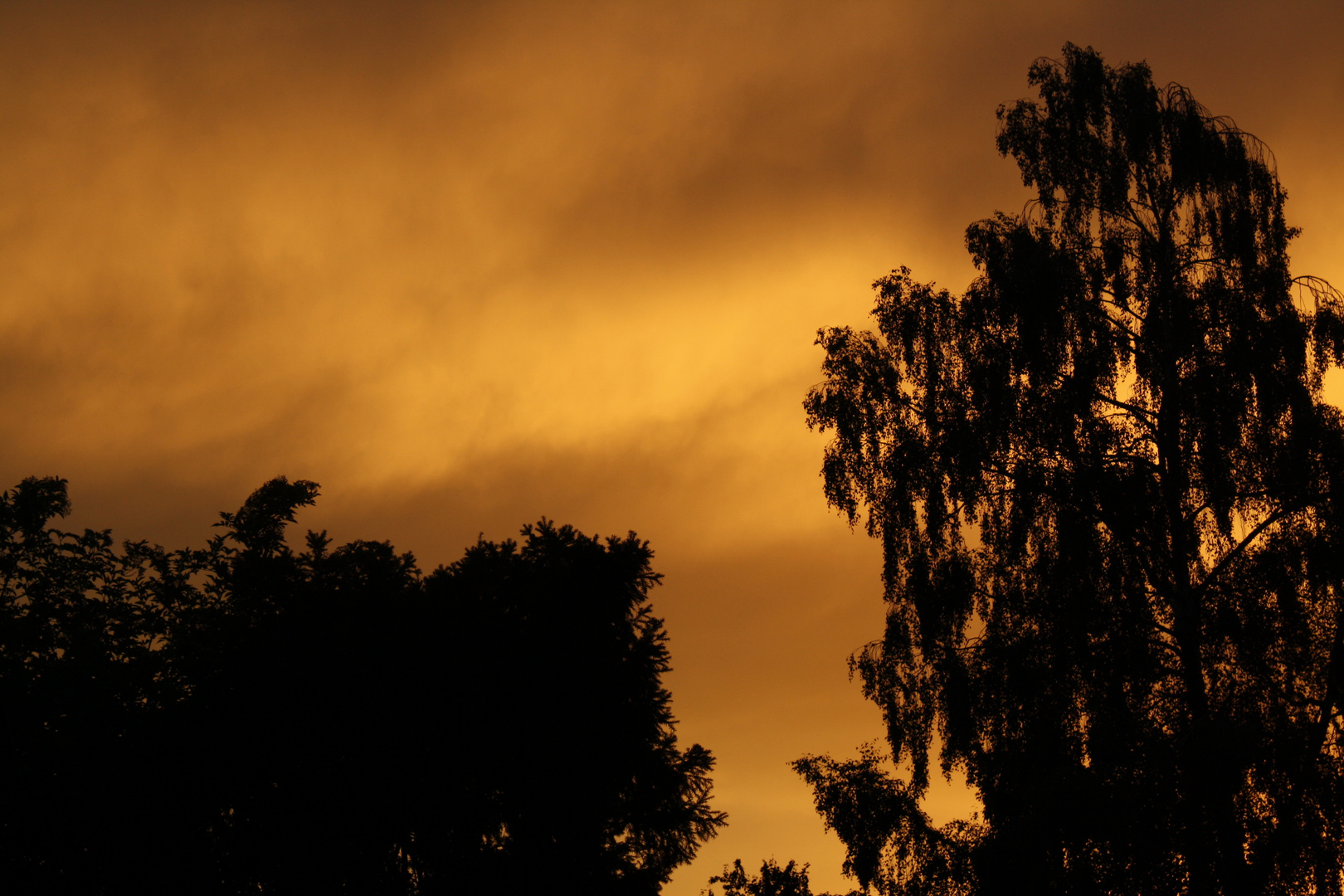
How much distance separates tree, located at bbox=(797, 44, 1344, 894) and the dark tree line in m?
8.45

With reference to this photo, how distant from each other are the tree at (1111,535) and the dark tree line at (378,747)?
845 centimetres

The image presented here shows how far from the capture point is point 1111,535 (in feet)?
64.3

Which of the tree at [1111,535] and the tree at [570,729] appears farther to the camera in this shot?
the tree at [570,729]

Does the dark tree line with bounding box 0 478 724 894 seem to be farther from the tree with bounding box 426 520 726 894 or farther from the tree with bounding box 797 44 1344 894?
the tree with bounding box 797 44 1344 894

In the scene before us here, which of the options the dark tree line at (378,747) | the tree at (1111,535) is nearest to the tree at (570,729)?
the dark tree line at (378,747)

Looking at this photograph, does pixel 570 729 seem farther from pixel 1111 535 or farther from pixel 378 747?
pixel 1111 535

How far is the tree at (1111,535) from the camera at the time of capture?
16266mm

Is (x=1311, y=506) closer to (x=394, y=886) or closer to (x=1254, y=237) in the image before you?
(x=1254, y=237)

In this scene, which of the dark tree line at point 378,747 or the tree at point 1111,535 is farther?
the dark tree line at point 378,747

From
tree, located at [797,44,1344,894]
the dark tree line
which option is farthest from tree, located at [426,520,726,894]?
tree, located at [797,44,1344,894]

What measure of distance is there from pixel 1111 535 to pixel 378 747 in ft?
59.6

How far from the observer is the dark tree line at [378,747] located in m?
26.6

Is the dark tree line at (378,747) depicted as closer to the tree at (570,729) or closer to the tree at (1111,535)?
the tree at (570,729)

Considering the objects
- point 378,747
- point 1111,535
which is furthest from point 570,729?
point 1111,535
